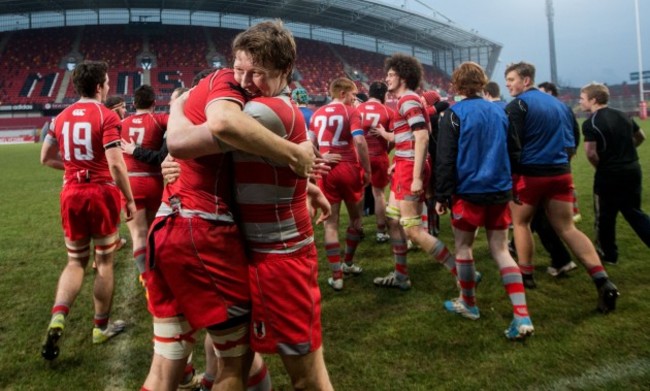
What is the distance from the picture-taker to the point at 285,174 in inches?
78.7

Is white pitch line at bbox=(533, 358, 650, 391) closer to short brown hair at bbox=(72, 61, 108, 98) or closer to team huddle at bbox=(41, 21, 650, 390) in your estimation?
team huddle at bbox=(41, 21, 650, 390)

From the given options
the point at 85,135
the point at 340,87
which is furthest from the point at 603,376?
the point at 85,135

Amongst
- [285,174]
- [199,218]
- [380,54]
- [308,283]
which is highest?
[380,54]

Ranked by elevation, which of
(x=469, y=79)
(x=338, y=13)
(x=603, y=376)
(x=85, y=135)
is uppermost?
(x=338, y=13)

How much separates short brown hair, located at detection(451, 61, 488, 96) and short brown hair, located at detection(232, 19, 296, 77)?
87.6 inches

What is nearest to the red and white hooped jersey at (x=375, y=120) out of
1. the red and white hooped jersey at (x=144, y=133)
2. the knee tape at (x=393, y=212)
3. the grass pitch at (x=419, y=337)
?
the knee tape at (x=393, y=212)

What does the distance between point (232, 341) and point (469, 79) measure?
2882 mm

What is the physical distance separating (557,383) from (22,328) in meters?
4.47

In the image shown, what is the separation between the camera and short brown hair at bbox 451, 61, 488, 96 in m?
3.76

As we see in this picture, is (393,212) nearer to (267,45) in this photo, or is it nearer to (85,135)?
(85,135)

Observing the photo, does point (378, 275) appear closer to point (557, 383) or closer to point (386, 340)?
point (386, 340)

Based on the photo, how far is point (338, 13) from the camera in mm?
44844

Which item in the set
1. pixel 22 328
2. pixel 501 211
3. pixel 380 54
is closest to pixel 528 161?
pixel 501 211

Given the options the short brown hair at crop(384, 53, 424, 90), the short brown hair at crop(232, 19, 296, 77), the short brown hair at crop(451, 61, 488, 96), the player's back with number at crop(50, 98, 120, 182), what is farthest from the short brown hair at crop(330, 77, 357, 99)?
the short brown hair at crop(232, 19, 296, 77)
